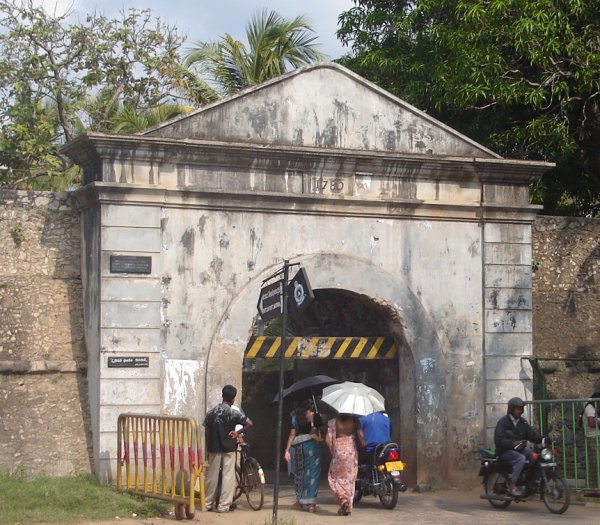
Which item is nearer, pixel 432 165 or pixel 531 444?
pixel 531 444

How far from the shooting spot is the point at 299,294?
1107 cm

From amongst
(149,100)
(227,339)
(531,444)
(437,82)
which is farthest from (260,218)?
(149,100)

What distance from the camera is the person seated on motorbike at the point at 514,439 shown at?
13.0 metres

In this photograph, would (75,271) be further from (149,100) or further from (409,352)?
(149,100)

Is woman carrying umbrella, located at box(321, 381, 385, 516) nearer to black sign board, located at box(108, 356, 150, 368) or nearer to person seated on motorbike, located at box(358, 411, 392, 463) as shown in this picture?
person seated on motorbike, located at box(358, 411, 392, 463)

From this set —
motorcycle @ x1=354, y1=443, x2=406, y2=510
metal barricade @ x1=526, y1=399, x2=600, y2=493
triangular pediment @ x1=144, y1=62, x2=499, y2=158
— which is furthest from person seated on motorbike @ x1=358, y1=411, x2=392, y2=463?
triangular pediment @ x1=144, y1=62, x2=499, y2=158

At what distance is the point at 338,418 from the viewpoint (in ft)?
43.1

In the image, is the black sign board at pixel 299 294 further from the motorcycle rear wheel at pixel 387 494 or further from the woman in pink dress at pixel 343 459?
the motorcycle rear wheel at pixel 387 494

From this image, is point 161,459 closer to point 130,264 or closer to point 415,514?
point 130,264

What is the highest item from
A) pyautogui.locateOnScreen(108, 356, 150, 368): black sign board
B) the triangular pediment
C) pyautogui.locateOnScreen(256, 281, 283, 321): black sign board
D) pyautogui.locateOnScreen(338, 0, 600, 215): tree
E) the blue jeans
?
pyautogui.locateOnScreen(338, 0, 600, 215): tree

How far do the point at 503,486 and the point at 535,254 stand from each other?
467cm

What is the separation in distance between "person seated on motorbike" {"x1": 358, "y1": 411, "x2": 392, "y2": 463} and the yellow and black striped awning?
1.27 m

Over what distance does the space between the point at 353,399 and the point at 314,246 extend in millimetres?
2210

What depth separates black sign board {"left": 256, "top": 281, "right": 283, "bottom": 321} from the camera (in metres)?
11.1
